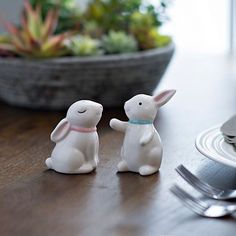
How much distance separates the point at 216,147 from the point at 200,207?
0.16 metres

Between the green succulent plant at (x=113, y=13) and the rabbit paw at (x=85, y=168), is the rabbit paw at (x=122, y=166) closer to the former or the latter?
the rabbit paw at (x=85, y=168)

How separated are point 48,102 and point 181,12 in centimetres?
150

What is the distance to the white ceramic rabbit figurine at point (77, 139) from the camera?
95 cm

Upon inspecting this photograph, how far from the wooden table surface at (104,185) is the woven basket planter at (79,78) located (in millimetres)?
33

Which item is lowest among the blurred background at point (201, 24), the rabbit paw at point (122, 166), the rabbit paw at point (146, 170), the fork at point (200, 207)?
the blurred background at point (201, 24)

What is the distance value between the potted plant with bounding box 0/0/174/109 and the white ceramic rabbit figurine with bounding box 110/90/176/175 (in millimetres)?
372

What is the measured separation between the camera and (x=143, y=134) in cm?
94

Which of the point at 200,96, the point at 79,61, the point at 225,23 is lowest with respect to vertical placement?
the point at 225,23

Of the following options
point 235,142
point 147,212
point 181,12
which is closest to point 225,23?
point 181,12

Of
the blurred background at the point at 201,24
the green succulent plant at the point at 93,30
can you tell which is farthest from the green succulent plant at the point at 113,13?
the blurred background at the point at 201,24

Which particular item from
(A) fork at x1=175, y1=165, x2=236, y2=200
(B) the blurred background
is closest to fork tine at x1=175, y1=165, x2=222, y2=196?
(A) fork at x1=175, y1=165, x2=236, y2=200

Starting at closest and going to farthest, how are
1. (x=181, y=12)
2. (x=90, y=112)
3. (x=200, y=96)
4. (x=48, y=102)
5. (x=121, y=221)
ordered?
(x=121, y=221) < (x=90, y=112) < (x=48, y=102) < (x=200, y=96) < (x=181, y=12)

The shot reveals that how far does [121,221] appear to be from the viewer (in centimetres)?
79

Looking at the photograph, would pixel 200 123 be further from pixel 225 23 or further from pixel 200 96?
pixel 225 23
